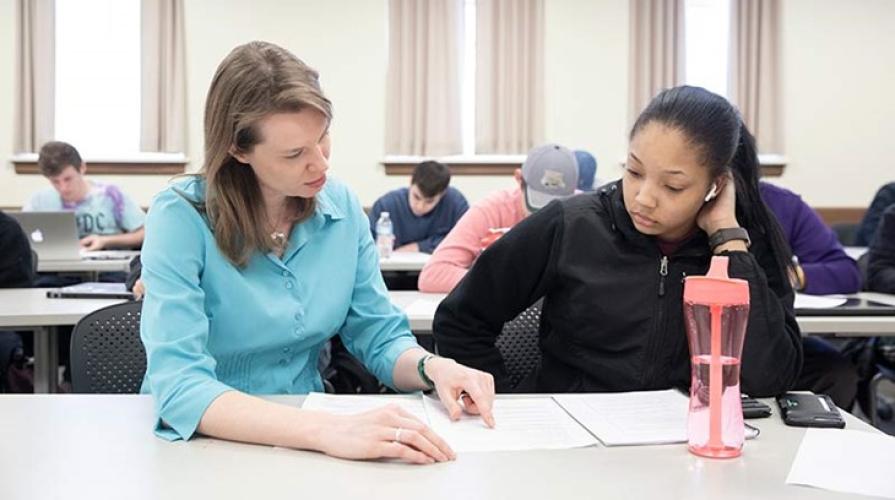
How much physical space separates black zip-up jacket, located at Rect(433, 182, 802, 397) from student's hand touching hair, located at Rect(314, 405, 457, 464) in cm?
56

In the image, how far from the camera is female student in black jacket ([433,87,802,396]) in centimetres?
158

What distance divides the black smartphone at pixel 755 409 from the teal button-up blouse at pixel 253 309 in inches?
23.2

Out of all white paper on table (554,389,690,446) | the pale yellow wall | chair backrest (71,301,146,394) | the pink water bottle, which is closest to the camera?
the pink water bottle

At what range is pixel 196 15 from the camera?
21.8 ft

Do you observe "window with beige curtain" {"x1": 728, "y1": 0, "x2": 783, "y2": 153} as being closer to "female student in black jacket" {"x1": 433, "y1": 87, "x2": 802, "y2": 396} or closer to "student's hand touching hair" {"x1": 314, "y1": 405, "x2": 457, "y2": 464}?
"female student in black jacket" {"x1": 433, "y1": 87, "x2": 802, "y2": 396}

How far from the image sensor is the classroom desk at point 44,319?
104 inches

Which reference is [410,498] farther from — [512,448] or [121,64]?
[121,64]

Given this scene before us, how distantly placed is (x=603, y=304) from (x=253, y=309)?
635 mm

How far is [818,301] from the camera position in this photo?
8.93ft

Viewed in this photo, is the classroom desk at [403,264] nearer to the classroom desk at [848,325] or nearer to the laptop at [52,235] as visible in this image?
the laptop at [52,235]

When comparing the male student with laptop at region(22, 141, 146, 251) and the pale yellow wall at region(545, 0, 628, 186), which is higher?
the pale yellow wall at region(545, 0, 628, 186)

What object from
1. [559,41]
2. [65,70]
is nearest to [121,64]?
[65,70]

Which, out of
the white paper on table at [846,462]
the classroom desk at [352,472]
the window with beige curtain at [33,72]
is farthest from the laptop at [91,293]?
the window with beige curtain at [33,72]

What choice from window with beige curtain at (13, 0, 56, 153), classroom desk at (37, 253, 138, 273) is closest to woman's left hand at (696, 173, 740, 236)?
classroom desk at (37, 253, 138, 273)
